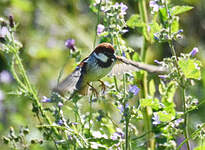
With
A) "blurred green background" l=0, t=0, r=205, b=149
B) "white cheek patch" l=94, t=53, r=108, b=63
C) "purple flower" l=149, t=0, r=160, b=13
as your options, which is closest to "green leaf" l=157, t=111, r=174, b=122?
"white cheek patch" l=94, t=53, r=108, b=63

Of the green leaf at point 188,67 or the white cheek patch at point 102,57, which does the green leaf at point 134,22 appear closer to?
the white cheek patch at point 102,57

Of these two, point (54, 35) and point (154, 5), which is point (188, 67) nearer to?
point (154, 5)

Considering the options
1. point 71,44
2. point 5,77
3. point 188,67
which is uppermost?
point 5,77

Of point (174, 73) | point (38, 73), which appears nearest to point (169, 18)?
point (174, 73)

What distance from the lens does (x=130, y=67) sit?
1453 millimetres

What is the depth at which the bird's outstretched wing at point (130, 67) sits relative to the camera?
135 centimetres

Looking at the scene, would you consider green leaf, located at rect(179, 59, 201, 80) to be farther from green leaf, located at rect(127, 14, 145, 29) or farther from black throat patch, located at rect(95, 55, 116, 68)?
green leaf, located at rect(127, 14, 145, 29)

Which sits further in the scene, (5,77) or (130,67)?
(5,77)

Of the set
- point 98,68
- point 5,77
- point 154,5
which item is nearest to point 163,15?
point 154,5

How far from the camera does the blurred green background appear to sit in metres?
3.62

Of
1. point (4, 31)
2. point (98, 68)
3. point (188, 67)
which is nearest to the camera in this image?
point (188, 67)

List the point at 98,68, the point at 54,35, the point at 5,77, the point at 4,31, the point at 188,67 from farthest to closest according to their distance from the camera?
1. the point at 54,35
2. the point at 5,77
3. the point at 4,31
4. the point at 98,68
5. the point at 188,67

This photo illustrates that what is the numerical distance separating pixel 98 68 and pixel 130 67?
0.11 meters

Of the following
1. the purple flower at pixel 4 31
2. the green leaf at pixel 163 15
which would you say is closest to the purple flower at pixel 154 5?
the green leaf at pixel 163 15
